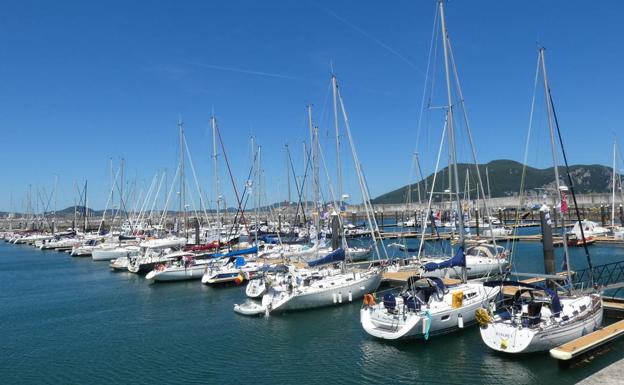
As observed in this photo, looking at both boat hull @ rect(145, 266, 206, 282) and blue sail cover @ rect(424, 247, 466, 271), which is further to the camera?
boat hull @ rect(145, 266, 206, 282)

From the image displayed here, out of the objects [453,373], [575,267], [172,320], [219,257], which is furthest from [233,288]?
[575,267]

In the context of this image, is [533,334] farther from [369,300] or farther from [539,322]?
[369,300]

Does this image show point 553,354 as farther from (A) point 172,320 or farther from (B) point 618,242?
(B) point 618,242

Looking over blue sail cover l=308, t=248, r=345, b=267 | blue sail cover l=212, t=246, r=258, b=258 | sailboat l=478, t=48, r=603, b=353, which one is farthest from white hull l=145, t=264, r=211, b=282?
sailboat l=478, t=48, r=603, b=353

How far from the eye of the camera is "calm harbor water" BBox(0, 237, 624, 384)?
736 inches

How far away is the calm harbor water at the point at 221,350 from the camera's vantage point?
18688 millimetres

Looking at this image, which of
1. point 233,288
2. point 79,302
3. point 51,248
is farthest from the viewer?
point 51,248

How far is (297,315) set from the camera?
28.5 m

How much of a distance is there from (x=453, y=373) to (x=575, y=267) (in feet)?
96.2

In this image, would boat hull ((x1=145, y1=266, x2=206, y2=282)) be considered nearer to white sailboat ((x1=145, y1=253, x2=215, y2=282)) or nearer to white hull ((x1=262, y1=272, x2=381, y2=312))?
white sailboat ((x1=145, y1=253, x2=215, y2=282))

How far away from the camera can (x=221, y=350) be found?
22.7 metres

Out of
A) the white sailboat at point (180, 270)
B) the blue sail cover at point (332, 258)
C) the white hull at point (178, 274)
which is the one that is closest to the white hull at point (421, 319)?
the blue sail cover at point (332, 258)

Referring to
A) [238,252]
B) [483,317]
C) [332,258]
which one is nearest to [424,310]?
[483,317]

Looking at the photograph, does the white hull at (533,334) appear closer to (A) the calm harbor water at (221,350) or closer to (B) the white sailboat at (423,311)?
(A) the calm harbor water at (221,350)
